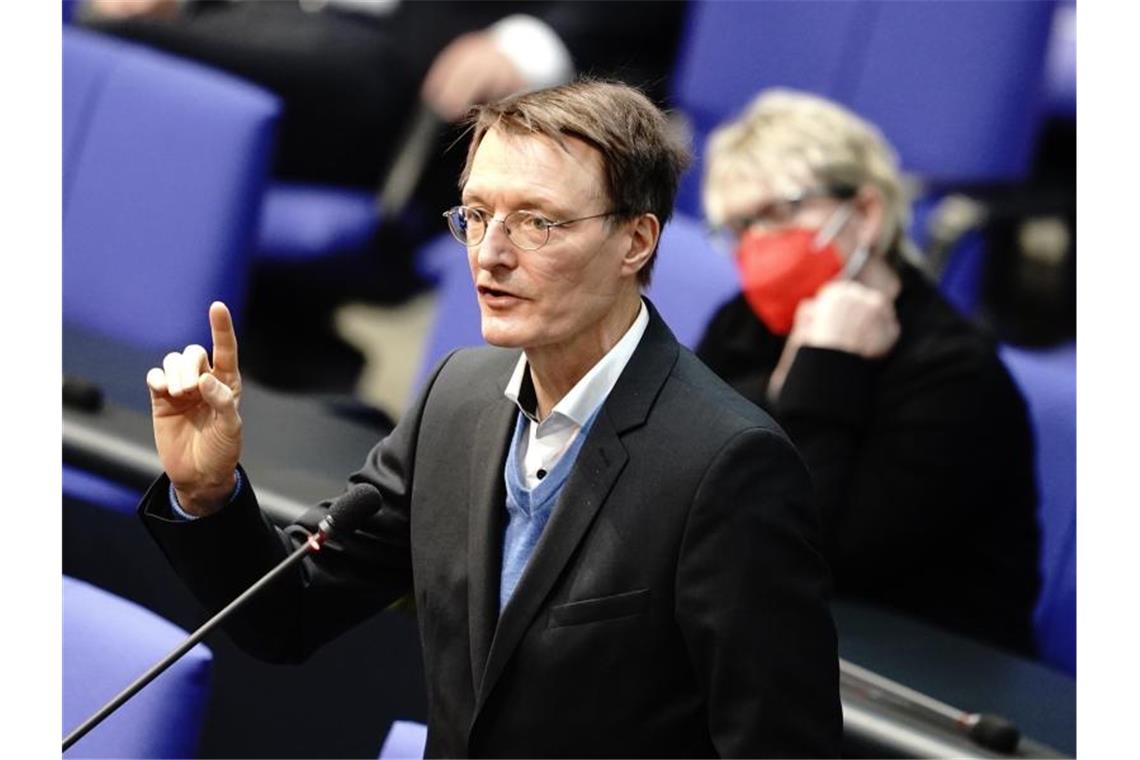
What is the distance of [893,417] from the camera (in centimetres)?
180

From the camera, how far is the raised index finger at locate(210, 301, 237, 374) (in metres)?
1.04

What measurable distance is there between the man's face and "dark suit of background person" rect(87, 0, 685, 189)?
1.72 metres

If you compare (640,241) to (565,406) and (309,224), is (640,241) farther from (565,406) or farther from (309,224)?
(309,224)

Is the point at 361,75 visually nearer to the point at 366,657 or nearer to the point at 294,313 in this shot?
the point at 294,313

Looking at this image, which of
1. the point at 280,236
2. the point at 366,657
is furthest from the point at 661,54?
the point at 366,657

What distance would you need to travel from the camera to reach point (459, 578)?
1.05m

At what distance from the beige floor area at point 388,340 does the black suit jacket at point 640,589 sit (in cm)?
177

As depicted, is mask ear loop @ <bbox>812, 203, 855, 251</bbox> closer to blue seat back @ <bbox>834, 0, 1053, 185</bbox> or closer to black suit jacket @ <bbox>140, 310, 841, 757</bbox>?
blue seat back @ <bbox>834, 0, 1053, 185</bbox>

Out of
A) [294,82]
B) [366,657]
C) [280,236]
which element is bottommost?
[366,657]

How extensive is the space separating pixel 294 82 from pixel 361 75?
10 centimetres

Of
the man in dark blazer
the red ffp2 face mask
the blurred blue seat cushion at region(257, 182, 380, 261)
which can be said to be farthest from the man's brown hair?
the blurred blue seat cushion at region(257, 182, 380, 261)

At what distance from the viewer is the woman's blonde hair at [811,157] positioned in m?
1.91

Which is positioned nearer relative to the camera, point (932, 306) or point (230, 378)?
point (230, 378)

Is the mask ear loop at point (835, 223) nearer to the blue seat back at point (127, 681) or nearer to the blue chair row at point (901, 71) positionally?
the blue chair row at point (901, 71)
